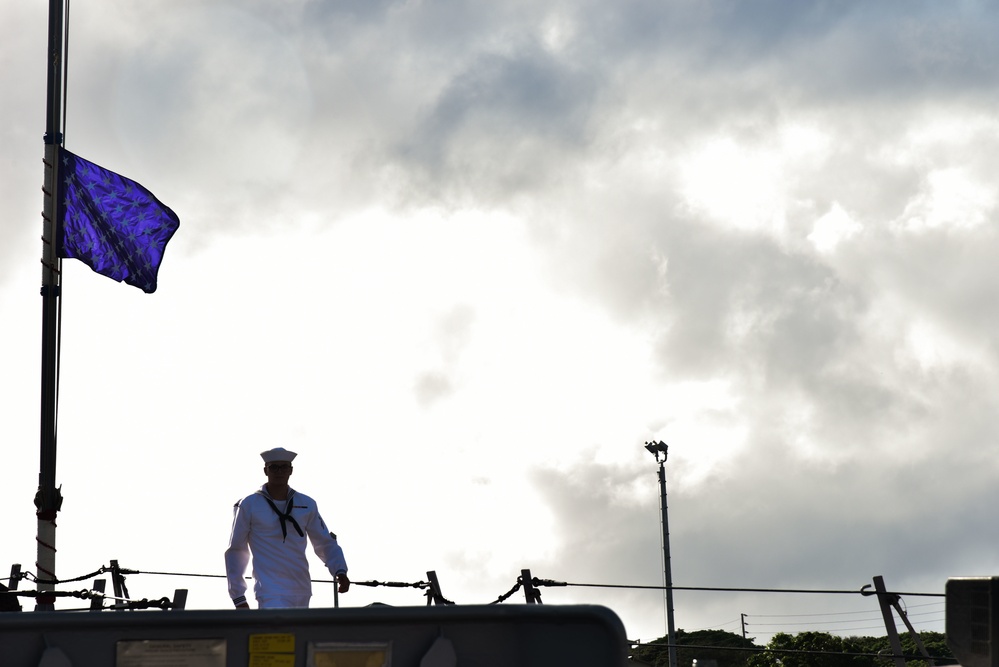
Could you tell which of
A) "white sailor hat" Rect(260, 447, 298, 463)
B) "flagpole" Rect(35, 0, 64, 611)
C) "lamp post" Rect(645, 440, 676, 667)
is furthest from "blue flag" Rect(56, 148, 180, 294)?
"lamp post" Rect(645, 440, 676, 667)

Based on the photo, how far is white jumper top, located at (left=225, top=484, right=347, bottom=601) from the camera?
25.8ft

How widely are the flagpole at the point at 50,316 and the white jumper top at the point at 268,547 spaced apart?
354 centimetres

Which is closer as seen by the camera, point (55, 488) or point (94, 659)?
point (94, 659)

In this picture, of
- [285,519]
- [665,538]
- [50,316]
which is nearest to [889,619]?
[285,519]

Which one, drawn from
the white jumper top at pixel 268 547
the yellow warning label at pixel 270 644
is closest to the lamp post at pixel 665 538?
the white jumper top at pixel 268 547

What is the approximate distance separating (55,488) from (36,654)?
919 centimetres

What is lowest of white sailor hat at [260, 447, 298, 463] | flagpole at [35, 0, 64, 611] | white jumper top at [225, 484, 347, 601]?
white jumper top at [225, 484, 347, 601]

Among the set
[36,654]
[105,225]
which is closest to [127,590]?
[105,225]

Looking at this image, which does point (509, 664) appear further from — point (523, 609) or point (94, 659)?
point (94, 659)

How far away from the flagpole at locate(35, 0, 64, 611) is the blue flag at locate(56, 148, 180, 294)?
12cm

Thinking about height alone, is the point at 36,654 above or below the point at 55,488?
below

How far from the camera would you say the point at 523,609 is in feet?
11.2

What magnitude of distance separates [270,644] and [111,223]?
1069 centimetres

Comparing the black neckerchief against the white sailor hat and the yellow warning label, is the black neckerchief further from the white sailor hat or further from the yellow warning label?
the yellow warning label
